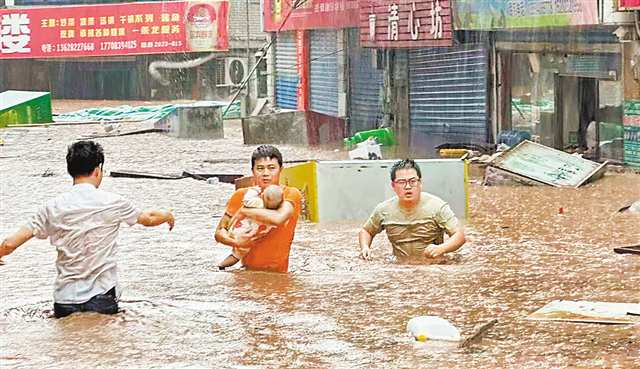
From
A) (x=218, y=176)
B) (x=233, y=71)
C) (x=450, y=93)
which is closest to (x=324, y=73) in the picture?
(x=450, y=93)

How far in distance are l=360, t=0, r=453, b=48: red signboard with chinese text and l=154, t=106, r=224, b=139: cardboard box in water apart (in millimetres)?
3992

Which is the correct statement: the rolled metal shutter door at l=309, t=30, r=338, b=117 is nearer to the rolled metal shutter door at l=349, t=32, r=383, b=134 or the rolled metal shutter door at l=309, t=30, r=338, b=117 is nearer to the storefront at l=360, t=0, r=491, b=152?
the rolled metal shutter door at l=349, t=32, r=383, b=134

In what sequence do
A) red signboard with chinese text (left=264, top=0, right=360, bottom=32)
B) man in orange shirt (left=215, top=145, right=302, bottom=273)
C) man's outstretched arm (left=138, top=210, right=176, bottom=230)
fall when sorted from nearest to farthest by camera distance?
man's outstretched arm (left=138, top=210, right=176, bottom=230), man in orange shirt (left=215, top=145, right=302, bottom=273), red signboard with chinese text (left=264, top=0, right=360, bottom=32)

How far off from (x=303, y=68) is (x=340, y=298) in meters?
25.0

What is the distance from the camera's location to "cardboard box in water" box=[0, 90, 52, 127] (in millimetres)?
32906

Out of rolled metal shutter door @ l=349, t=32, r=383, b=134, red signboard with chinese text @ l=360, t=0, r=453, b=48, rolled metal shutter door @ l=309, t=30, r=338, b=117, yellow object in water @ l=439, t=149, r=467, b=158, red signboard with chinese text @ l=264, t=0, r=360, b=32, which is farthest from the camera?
rolled metal shutter door @ l=309, t=30, r=338, b=117

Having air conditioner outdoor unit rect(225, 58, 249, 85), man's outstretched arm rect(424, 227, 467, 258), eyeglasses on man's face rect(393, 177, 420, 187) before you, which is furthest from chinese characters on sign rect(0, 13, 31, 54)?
man's outstretched arm rect(424, 227, 467, 258)

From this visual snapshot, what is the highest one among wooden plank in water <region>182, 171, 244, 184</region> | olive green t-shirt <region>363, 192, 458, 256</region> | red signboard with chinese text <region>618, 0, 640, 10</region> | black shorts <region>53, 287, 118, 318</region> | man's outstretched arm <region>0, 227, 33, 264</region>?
red signboard with chinese text <region>618, 0, 640, 10</region>

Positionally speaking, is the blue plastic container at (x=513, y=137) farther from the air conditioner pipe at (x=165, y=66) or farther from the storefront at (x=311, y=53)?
the air conditioner pipe at (x=165, y=66)

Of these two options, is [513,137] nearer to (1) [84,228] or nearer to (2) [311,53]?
(2) [311,53]

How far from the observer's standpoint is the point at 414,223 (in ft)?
32.7

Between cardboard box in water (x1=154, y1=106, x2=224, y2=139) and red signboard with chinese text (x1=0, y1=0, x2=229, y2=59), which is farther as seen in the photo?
red signboard with chinese text (x1=0, y1=0, x2=229, y2=59)

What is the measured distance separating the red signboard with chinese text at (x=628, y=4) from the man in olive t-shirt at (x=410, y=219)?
7933mm

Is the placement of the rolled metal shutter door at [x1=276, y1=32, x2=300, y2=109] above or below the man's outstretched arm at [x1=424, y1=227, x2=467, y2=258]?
above
